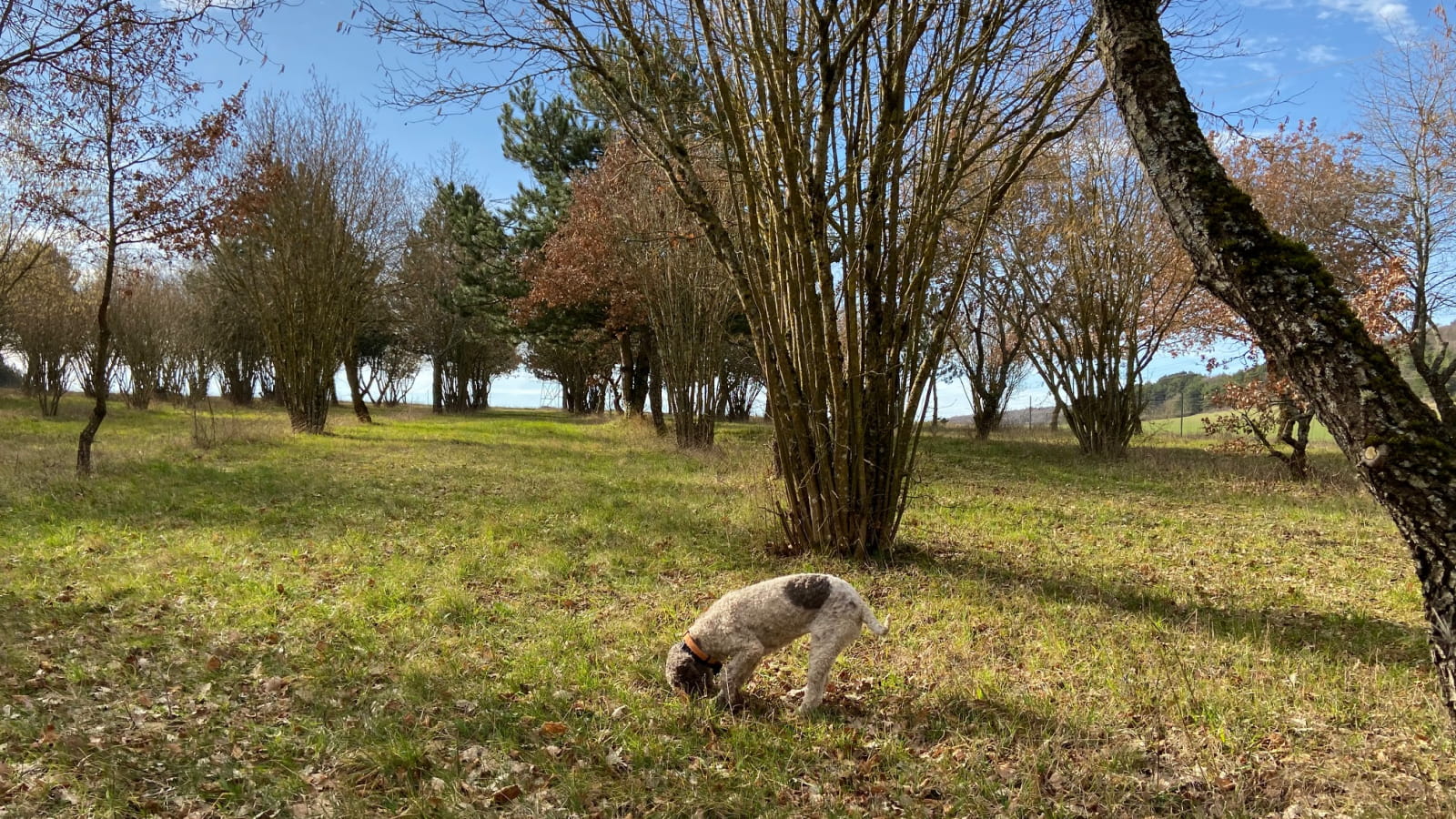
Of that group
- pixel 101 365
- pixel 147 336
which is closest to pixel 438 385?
pixel 147 336

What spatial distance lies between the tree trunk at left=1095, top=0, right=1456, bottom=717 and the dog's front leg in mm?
2256

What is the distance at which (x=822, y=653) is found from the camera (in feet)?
9.82

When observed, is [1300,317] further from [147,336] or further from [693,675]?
[147,336]

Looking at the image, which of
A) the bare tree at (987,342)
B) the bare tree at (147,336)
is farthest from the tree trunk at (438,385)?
the bare tree at (987,342)

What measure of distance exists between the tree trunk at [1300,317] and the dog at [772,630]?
5.71 feet

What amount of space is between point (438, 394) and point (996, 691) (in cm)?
3331

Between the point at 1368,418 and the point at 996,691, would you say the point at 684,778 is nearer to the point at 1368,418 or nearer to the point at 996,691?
the point at 996,691

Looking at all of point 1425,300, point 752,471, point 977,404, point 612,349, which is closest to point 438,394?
point 612,349

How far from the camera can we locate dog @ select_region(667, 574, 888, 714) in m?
2.99

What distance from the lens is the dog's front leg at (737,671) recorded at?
3.08 metres

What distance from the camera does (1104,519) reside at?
7.53 meters

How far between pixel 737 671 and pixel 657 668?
27.1 inches

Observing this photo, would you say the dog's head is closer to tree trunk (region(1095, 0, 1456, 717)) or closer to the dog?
the dog

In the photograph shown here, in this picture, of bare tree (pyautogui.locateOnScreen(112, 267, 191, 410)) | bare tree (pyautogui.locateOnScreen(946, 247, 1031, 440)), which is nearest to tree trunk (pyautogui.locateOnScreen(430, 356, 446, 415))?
bare tree (pyautogui.locateOnScreen(112, 267, 191, 410))
